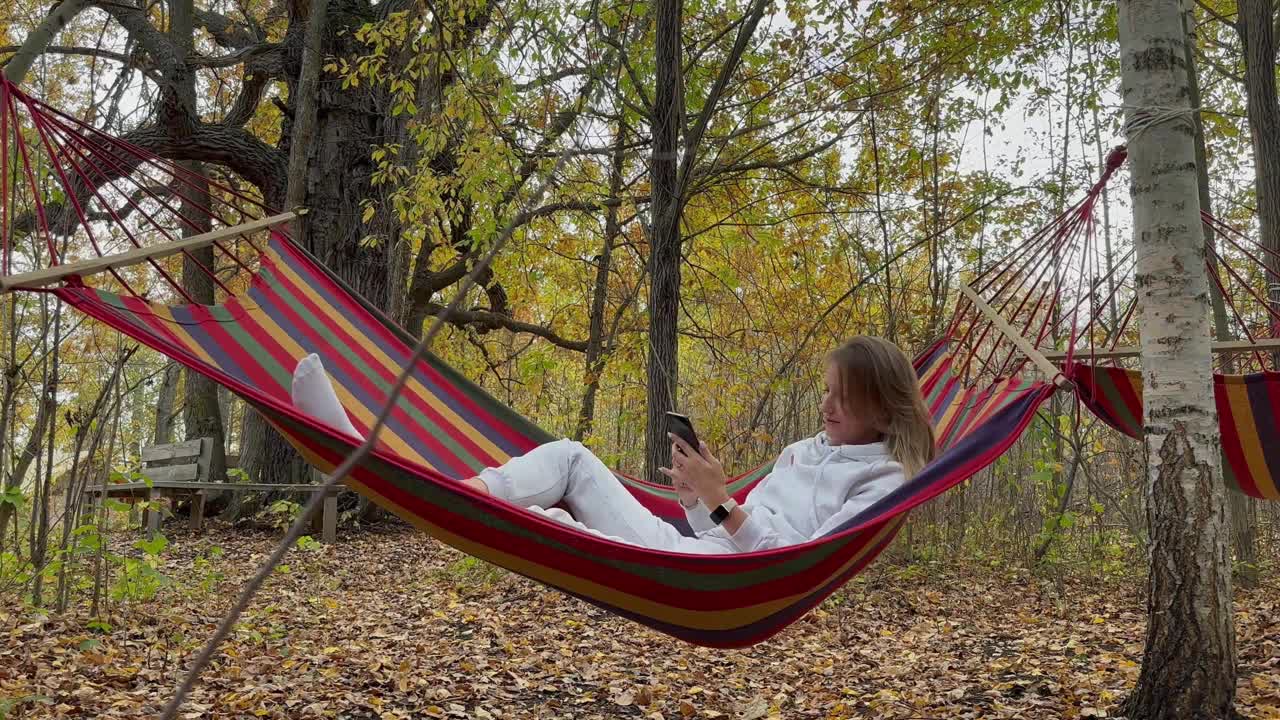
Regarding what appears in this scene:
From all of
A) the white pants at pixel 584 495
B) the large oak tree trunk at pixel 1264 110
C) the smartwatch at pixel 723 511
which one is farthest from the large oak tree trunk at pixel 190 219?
the large oak tree trunk at pixel 1264 110

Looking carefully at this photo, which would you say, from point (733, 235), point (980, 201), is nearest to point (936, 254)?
point (980, 201)

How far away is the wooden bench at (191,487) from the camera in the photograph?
5.25 m

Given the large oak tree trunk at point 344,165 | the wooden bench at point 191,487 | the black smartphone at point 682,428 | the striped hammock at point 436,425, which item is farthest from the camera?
the large oak tree trunk at point 344,165

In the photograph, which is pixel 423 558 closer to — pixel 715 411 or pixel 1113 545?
pixel 715 411

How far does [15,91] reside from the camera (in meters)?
1.58

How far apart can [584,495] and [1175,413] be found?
128 cm

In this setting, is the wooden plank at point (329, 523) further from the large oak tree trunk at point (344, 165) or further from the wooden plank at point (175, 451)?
the wooden plank at point (175, 451)

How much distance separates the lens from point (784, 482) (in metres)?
2.06

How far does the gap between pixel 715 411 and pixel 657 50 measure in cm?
231

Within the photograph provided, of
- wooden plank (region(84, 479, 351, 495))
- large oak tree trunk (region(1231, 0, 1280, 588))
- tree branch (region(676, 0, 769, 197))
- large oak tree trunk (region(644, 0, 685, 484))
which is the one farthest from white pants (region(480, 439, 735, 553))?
wooden plank (region(84, 479, 351, 495))

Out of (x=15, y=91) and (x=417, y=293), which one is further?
(x=417, y=293)

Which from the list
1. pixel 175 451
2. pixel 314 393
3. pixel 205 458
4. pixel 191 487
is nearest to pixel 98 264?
pixel 314 393

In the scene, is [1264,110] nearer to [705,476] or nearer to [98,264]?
[705,476]

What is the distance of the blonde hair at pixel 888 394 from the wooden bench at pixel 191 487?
3.96m
